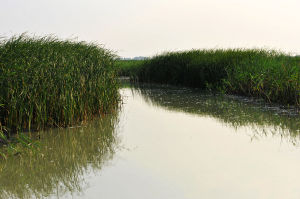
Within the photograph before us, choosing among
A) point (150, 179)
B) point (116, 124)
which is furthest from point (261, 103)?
point (150, 179)

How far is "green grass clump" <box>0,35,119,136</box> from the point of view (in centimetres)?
650

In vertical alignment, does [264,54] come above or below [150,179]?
above

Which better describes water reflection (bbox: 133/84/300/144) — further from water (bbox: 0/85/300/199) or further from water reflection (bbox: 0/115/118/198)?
water reflection (bbox: 0/115/118/198)

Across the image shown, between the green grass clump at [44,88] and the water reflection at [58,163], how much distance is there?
1.45ft

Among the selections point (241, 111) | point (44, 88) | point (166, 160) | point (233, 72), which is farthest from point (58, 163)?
point (233, 72)

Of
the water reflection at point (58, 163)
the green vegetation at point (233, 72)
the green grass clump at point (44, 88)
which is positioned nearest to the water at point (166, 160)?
the water reflection at point (58, 163)

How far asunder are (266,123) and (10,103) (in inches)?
220

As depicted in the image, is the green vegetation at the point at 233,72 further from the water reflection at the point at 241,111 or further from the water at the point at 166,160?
the water at the point at 166,160

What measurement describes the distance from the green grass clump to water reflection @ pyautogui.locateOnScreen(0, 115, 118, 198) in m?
0.44

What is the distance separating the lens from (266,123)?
7.99m

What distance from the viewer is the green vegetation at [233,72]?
33.7 feet

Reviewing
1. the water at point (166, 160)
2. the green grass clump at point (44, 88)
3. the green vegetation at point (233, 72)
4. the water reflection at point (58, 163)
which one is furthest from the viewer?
the green vegetation at point (233, 72)

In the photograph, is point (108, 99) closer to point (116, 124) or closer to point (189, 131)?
point (116, 124)

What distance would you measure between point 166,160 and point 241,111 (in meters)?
4.89
